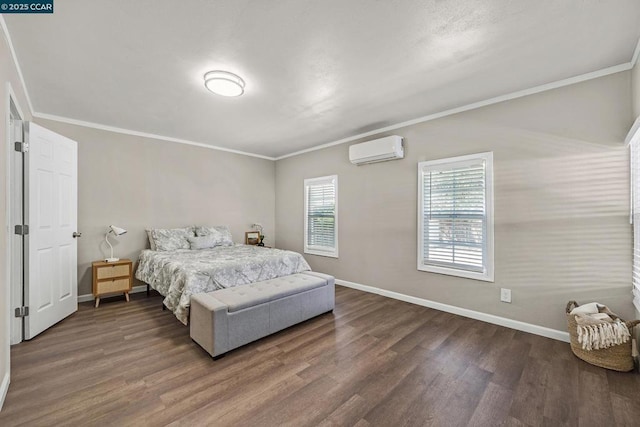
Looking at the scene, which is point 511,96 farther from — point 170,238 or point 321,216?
point 170,238

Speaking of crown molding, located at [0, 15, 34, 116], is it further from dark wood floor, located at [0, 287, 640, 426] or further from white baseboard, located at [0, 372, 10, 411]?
dark wood floor, located at [0, 287, 640, 426]

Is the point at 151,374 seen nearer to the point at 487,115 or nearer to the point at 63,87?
the point at 63,87

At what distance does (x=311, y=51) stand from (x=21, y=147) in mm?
2824

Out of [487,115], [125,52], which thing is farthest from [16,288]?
[487,115]

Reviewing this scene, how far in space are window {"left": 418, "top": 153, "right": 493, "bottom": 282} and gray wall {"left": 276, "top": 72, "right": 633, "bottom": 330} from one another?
9cm

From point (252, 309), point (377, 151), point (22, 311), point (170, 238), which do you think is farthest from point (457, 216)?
point (22, 311)

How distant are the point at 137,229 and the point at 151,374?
287 centimetres

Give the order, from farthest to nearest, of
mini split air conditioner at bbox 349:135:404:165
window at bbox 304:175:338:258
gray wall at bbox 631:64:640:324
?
1. window at bbox 304:175:338:258
2. mini split air conditioner at bbox 349:135:404:165
3. gray wall at bbox 631:64:640:324

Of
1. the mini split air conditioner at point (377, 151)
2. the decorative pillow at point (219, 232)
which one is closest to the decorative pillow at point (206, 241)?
the decorative pillow at point (219, 232)

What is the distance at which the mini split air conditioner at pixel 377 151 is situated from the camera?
372cm

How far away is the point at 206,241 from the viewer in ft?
14.3

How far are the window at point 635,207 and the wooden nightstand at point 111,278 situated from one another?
5463mm

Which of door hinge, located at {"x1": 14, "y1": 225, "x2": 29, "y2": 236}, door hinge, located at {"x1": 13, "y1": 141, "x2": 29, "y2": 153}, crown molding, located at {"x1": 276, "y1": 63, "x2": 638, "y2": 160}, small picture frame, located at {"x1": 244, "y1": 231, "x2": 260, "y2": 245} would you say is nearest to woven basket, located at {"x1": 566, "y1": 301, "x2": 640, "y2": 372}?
crown molding, located at {"x1": 276, "y1": 63, "x2": 638, "y2": 160}

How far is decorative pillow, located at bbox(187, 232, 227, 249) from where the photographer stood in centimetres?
425
